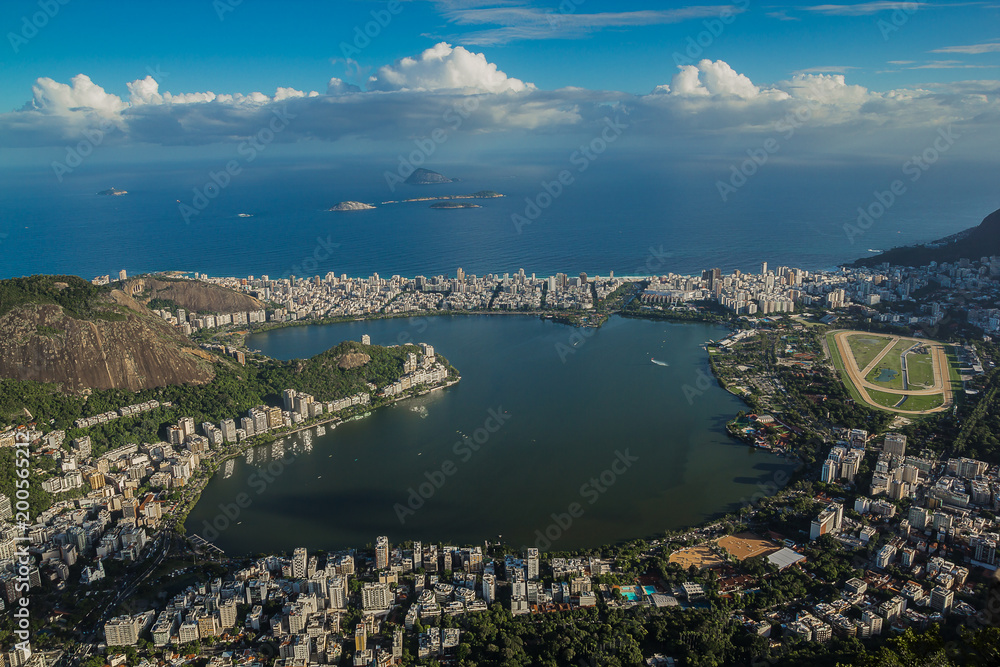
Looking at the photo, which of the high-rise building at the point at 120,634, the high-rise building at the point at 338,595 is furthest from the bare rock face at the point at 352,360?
the high-rise building at the point at 120,634

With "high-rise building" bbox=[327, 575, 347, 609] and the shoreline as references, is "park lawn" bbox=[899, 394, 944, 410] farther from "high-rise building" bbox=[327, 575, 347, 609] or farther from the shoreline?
"high-rise building" bbox=[327, 575, 347, 609]

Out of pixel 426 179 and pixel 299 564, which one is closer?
pixel 299 564

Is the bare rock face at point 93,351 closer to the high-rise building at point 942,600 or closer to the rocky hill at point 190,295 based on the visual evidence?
the rocky hill at point 190,295

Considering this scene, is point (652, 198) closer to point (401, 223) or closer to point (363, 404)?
point (401, 223)

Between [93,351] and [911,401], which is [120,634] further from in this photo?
[911,401]

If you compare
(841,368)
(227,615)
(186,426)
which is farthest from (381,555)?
(841,368)

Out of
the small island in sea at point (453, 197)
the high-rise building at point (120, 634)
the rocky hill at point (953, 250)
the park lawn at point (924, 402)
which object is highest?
the small island in sea at point (453, 197)

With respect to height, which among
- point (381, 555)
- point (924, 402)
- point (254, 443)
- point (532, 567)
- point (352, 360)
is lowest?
point (532, 567)
